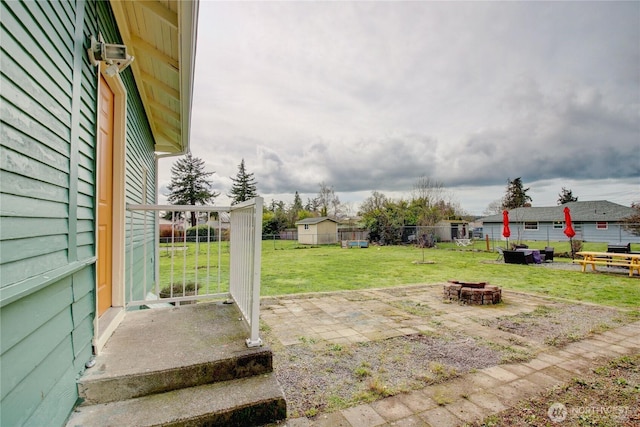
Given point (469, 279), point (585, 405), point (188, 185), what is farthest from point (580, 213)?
point (188, 185)

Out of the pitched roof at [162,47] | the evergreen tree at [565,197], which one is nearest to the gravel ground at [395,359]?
the pitched roof at [162,47]

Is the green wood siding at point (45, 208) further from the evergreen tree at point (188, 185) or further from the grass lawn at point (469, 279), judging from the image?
the evergreen tree at point (188, 185)

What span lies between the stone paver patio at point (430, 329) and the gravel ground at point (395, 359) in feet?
0.32

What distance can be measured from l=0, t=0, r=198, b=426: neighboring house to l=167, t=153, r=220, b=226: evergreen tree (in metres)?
29.2

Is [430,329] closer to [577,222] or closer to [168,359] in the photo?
[168,359]

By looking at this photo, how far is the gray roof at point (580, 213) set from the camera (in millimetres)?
20047

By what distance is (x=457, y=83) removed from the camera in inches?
329

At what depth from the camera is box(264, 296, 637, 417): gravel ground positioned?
2.23 m

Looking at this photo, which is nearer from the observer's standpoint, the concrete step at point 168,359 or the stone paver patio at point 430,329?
the concrete step at point 168,359

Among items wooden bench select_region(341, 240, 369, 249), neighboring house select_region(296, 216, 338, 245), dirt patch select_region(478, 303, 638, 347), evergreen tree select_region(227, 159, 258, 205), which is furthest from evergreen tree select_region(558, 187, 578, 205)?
dirt patch select_region(478, 303, 638, 347)

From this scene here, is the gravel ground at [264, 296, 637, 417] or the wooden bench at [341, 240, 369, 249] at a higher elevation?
the gravel ground at [264, 296, 637, 417]

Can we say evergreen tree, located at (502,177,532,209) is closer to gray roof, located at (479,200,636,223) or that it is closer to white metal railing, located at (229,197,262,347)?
gray roof, located at (479,200,636,223)

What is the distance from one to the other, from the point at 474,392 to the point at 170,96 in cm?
496

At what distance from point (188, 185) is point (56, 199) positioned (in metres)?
32.0
